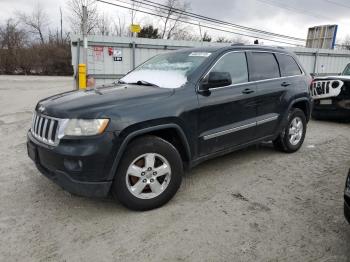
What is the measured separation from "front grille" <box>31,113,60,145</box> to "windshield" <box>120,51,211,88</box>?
50.3 inches

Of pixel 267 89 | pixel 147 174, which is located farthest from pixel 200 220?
pixel 267 89

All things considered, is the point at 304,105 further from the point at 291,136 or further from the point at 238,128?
the point at 238,128

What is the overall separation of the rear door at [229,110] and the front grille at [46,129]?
5.19 ft

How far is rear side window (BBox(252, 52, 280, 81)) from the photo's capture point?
446 cm

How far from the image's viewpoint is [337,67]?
60.1 feet

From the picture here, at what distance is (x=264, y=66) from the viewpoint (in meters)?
4.64

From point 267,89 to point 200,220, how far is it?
2.36m

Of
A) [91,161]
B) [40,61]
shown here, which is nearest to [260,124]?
[91,161]

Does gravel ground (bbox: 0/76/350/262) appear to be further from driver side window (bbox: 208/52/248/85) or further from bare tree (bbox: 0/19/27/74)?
bare tree (bbox: 0/19/27/74)

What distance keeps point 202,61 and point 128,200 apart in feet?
6.27

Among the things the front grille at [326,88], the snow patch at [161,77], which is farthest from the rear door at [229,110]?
the front grille at [326,88]

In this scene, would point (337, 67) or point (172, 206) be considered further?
point (337, 67)

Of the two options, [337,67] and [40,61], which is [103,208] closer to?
A: [337,67]

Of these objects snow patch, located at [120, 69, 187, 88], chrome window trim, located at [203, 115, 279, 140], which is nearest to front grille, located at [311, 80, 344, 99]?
chrome window trim, located at [203, 115, 279, 140]
